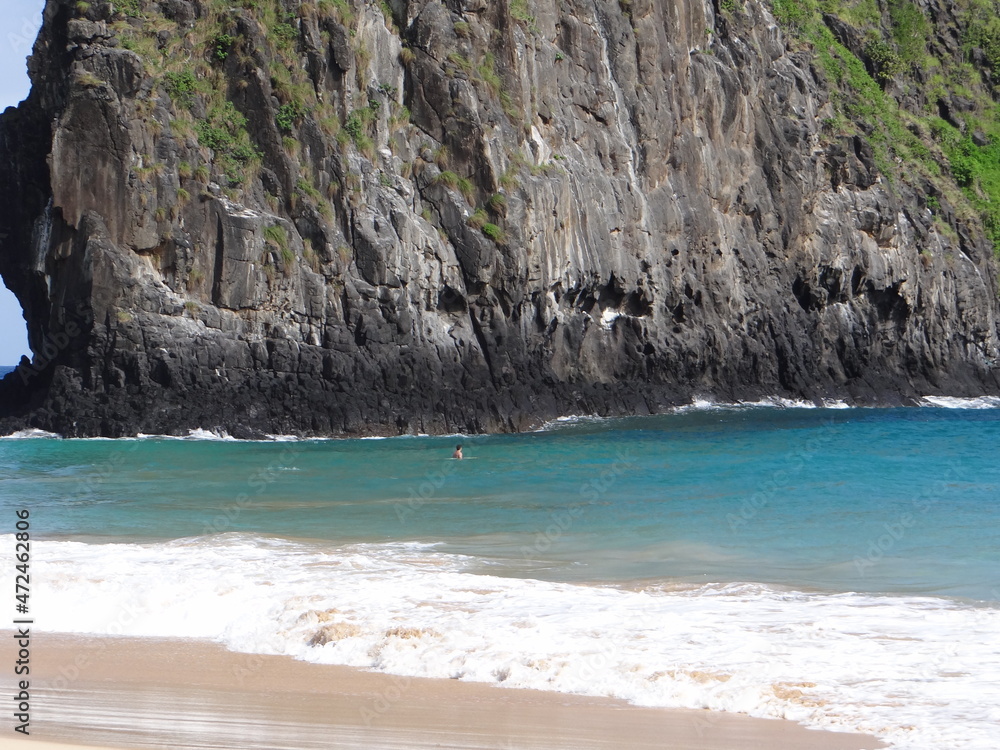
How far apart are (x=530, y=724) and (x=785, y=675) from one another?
193cm

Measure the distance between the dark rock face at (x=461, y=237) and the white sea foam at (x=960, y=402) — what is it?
2.07ft

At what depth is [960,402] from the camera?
38.6 meters

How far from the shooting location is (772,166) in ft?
125

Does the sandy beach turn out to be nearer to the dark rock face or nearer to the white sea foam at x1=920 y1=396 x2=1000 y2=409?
the dark rock face

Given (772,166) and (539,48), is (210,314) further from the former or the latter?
(772,166)

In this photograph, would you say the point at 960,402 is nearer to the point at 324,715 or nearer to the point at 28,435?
the point at 28,435

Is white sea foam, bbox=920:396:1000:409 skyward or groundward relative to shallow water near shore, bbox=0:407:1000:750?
skyward

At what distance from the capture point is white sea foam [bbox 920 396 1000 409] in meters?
37.9

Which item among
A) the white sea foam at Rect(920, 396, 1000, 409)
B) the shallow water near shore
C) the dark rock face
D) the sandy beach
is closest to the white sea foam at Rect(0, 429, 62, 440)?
the dark rock face

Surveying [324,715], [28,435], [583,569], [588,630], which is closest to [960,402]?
[28,435]

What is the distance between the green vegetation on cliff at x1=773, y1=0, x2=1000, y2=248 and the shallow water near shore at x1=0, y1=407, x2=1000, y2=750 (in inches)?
987

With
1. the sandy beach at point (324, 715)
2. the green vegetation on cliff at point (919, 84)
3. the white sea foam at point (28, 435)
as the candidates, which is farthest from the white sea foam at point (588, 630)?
the green vegetation on cliff at point (919, 84)

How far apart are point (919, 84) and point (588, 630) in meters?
45.2

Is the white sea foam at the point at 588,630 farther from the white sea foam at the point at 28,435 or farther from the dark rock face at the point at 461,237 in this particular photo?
the dark rock face at the point at 461,237
